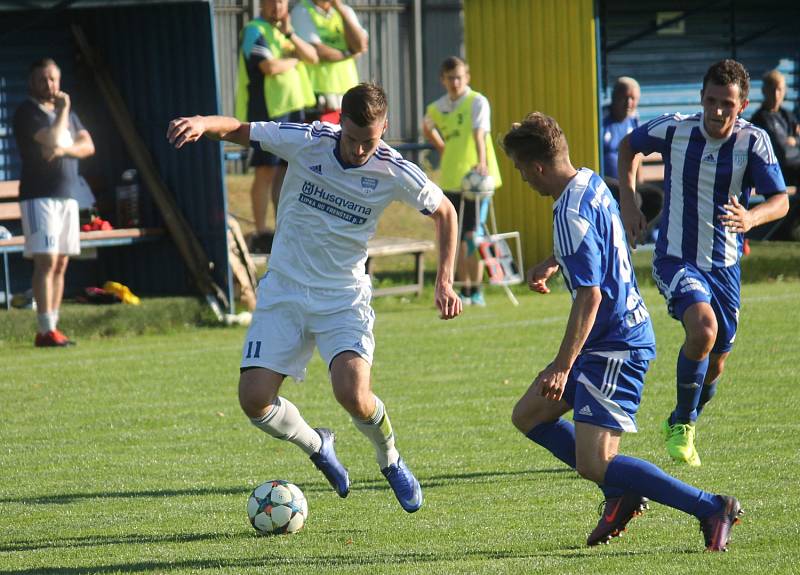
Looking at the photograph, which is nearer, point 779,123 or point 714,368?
point 714,368

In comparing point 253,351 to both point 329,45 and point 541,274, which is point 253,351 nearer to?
point 541,274

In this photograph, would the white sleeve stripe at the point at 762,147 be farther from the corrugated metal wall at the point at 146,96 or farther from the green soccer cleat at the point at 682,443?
the corrugated metal wall at the point at 146,96

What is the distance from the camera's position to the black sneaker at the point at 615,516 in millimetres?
5305

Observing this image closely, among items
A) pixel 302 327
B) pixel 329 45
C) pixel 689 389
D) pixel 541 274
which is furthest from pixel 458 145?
pixel 541 274

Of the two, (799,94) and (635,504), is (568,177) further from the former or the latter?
(799,94)

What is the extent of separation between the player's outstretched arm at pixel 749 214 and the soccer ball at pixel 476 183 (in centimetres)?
661

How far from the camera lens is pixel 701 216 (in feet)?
23.9

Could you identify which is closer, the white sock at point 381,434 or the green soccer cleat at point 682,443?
the white sock at point 381,434

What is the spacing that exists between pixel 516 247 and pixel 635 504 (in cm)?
1066

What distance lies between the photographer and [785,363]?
9922mm

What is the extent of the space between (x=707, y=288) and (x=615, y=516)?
87.7 inches

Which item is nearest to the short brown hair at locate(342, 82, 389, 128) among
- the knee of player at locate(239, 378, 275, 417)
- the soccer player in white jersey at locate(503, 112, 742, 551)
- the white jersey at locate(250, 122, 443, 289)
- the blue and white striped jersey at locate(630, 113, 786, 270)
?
the white jersey at locate(250, 122, 443, 289)

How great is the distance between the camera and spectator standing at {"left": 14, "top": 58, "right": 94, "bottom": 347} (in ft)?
38.6

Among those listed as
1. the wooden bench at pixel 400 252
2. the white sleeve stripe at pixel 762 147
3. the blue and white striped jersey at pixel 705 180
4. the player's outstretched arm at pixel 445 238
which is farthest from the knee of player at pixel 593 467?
the wooden bench at pixel 400 252
